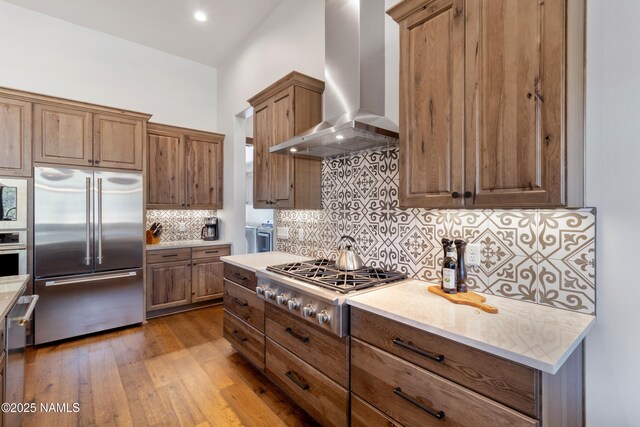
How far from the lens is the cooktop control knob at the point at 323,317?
1.55 meters

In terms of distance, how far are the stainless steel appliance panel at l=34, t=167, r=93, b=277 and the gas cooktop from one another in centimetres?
226

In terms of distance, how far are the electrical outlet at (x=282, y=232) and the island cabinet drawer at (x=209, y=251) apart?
1.24 meters

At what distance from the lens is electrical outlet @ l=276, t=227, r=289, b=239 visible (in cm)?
312

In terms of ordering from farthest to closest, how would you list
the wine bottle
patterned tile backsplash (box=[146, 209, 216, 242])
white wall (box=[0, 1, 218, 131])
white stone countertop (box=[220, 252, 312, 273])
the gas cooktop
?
patterned tile backsplash (box=[146, 209, 216, 242])
white wall (box=[0, 1, 218, 131])
white stone countertop (box=[220, 252, 312, 273])
the gas cooktop
the wine bottle

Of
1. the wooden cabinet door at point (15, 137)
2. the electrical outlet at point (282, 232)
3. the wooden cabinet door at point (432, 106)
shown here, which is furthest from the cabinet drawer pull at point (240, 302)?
the wooden cabinet door at point (15, 137)

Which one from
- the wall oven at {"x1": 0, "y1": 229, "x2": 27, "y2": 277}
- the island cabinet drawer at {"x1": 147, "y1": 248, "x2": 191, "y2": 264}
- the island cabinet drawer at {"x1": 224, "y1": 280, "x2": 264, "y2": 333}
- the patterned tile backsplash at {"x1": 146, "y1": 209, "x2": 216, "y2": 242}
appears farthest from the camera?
the patterned tile backsplash at {"x1": 146, "y1": 209, "x2": 216, "y2": 242}

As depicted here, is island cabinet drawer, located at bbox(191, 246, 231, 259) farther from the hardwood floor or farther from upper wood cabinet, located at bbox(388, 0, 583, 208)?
upper wood cabinet, located at bbox(388, 0, 583, 208)

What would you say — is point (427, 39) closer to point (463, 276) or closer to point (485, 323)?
point (463, 276)

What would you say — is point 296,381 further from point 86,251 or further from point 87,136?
point 87,136

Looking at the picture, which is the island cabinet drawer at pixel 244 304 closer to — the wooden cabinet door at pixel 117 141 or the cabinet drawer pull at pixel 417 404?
the cabinet drawer pull at pixel 417 404

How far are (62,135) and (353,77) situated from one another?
9.92 ft

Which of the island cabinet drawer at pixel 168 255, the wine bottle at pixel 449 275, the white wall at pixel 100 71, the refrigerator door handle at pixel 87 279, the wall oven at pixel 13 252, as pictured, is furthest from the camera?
the island cabinet drawer at pixel 168 255

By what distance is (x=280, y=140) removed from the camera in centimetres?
255

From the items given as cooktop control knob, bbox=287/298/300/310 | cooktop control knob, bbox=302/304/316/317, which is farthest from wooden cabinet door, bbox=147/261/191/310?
cooktop control knob, bbox=302/304/316/317
